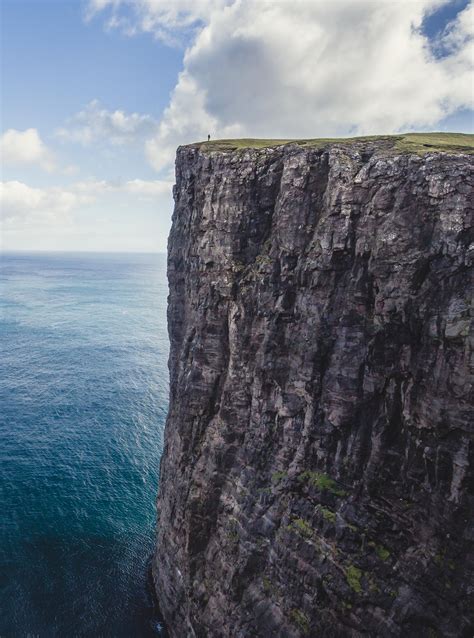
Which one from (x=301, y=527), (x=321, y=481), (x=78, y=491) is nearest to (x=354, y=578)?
(x=301, y=527)

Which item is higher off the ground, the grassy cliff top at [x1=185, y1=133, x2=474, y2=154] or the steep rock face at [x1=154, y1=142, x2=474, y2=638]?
the grassy cliff top at [x1=185, y1=133, x2=474, y2=154]

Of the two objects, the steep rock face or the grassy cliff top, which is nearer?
the steep rock face

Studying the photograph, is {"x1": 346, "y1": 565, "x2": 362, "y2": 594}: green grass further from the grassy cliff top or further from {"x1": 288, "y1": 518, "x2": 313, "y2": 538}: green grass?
the grassy cliff top

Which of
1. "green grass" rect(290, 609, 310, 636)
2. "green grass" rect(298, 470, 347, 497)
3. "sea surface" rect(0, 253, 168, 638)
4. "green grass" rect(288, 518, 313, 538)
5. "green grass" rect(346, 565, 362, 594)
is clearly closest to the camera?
"green grass" rect(346, 565, 362, 594)

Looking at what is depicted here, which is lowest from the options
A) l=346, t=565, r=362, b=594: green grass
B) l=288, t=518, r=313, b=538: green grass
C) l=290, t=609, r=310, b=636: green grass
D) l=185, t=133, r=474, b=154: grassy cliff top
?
l=290, t=609, r=310, b=636: green grass

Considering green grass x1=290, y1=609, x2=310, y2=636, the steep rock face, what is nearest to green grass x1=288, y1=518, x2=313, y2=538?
the steep rock face

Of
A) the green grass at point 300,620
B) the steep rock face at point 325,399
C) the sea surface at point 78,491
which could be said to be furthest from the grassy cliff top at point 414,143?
the sea surface at point 78,491

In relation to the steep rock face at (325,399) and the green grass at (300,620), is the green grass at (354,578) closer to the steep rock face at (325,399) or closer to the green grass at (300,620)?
the steep rock face at (325,399)

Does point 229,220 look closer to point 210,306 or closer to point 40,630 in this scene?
point 210,306

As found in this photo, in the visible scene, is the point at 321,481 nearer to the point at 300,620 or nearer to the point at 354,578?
the point at 354,578

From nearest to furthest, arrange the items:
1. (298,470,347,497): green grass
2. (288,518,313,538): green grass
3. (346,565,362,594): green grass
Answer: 1. (346,565,362,594): green grass
2. (298,470,347,497): green grass
3. (288,518,313,538): green grass
